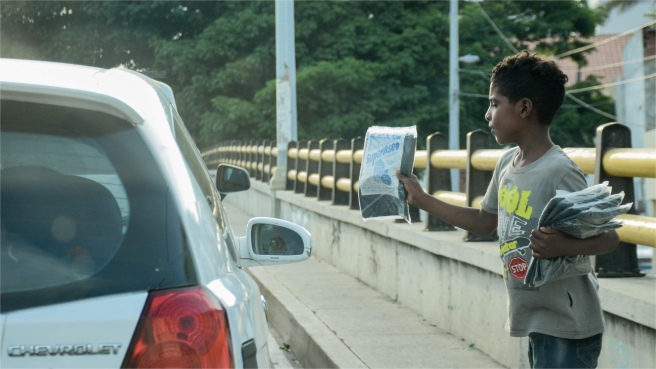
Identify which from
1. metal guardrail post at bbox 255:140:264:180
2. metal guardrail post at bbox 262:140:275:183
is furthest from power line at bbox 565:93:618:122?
metal guardrail post at bbox 262:140:275:183

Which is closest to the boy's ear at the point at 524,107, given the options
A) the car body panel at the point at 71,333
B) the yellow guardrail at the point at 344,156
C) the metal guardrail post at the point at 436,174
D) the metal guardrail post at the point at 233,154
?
the car body panel at the point at 71,333

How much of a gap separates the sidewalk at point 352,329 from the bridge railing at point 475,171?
797 mm

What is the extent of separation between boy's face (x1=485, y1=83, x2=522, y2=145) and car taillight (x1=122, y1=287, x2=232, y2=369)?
4.13 feet

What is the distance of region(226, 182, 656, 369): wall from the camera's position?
3.65 meters

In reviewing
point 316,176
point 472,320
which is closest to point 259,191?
point 316,176

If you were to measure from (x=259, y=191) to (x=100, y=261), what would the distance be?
1610cm

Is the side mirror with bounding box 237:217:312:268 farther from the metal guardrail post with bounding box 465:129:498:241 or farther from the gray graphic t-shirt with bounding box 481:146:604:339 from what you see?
the metal guardrail post with bounding box 465:129:498:241

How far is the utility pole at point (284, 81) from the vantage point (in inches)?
563

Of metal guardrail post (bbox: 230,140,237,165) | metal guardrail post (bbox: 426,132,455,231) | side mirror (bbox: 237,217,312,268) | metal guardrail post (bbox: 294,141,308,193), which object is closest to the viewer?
side mirror (bbox: 237,217,312,268)

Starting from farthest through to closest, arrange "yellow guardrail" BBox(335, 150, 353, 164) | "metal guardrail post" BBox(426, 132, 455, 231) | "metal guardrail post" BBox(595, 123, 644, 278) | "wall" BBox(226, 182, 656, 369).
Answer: "yellow guardrail" BBox(335, 150, 353, 164) → "metal guardrail post" BBox(426, 132, 455, 231) → "metal guardrail post" BBox(595, 123, 644, 278) → "wall" BBox(226, 182, 656, 369)

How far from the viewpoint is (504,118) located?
2.69 metres

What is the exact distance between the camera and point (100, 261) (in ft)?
5.91

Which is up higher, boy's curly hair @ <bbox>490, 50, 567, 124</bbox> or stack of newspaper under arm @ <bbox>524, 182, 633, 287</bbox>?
boy's curly hair @ <bbox>490, 50, 567, 124</bbox>

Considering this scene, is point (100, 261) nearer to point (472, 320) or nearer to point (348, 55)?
point (472, 320)
